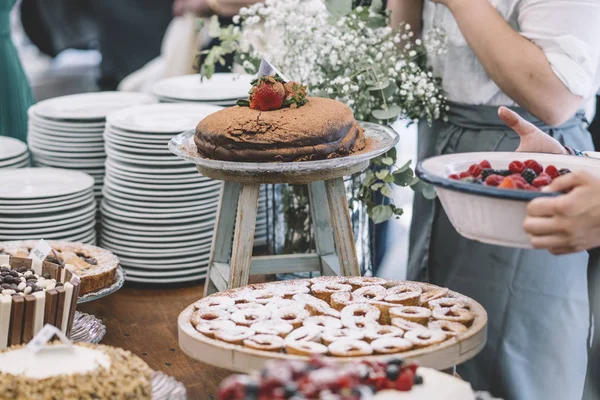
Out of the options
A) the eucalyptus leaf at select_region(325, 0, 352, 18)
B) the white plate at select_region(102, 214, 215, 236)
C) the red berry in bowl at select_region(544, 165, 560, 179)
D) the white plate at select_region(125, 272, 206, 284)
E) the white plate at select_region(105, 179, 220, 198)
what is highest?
the eucalyptus leaf at select_region(325, 0, 352, 18)

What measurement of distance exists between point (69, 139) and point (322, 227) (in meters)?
1.05

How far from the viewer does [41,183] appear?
2.54 meters

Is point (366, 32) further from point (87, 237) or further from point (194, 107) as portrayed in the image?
point (87, 237)

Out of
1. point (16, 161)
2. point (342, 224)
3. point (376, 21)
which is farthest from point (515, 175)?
point (16, 161)

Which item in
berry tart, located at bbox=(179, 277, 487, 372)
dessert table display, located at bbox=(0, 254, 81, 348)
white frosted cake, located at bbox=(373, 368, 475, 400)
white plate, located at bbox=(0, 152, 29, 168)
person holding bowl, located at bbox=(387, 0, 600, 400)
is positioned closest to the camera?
white frosted cake, located at bbox=(373, 368, 475, 400)

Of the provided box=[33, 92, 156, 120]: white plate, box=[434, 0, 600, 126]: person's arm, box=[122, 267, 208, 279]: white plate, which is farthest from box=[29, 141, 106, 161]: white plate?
box=[434, 0, 600, 126]: person's arm

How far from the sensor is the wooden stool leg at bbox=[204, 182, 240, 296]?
6.77 feet

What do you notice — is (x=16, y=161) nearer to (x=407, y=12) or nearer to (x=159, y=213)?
(x=159, y=213)

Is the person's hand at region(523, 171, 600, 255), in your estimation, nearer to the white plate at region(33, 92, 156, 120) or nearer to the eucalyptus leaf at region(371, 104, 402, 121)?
the eucalyptus leaf at region(371, 104, 402, 121)

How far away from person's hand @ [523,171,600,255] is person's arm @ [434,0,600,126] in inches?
34.6

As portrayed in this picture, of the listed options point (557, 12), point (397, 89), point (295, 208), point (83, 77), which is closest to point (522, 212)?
point (557, 12)

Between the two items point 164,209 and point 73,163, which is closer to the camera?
point 164,209

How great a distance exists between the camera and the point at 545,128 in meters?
2.39

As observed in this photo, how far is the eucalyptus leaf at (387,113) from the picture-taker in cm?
230
